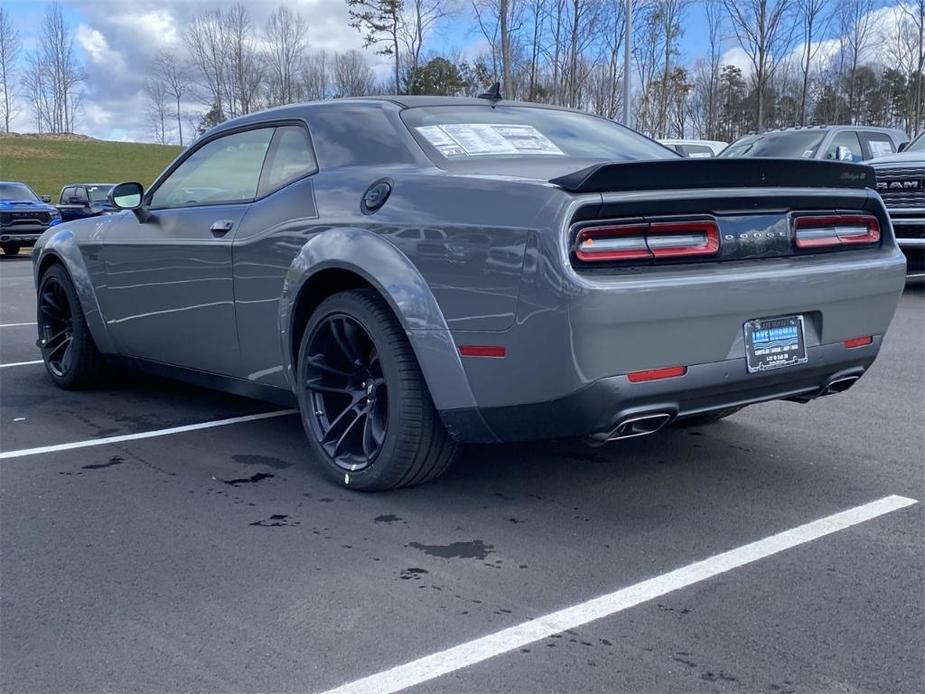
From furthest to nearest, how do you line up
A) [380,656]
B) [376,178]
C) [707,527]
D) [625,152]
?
[625,152], [376,178], [707,527], [380,656]

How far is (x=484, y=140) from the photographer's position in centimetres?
412

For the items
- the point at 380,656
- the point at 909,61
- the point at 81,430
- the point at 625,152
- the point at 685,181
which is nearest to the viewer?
the point at 380,656

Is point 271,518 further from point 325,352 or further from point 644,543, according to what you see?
point 644,543

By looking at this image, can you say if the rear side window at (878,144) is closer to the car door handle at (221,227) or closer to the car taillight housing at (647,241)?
the car door handle at (221,227)

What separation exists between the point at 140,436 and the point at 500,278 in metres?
2.59

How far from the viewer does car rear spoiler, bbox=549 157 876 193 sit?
3.17m

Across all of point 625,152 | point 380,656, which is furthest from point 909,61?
point 380,656

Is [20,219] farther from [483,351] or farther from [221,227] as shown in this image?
[483,351]

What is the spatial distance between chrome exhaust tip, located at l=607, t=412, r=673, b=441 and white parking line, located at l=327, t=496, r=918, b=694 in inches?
18.8

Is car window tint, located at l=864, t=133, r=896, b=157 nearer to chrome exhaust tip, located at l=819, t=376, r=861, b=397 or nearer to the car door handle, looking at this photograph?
chrome exhaust tip, located at l=819, t=376, r=861, b=397

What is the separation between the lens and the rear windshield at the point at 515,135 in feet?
13.1

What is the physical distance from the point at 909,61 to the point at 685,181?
35.3m

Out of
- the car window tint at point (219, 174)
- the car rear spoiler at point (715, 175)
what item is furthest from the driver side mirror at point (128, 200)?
the car rear spoiler at point (715, 175)

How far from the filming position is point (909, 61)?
34062 mm
